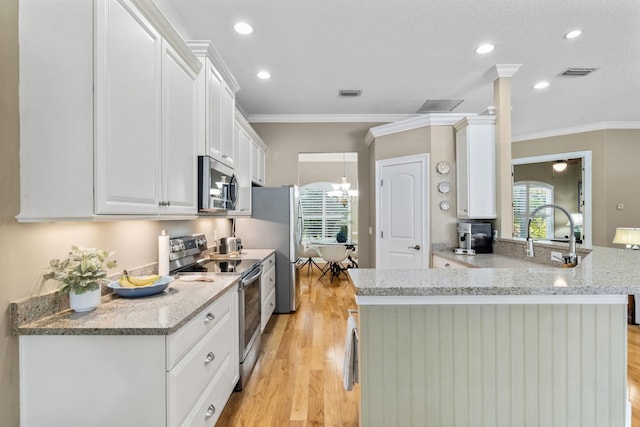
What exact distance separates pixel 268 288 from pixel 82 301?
2.24 meters

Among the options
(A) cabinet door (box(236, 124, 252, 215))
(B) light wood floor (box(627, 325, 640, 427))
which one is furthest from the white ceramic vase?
(B) light wood floor (box(627, 325, 640, 427))

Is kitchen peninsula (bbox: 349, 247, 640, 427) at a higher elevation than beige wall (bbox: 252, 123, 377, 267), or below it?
below

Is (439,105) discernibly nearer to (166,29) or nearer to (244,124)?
(244,124)

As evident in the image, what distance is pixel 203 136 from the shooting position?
226 centimetres

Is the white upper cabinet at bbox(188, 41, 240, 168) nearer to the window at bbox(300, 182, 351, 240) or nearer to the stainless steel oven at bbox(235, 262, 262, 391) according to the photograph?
the stainless steel oven at bbox(235, 262, 262, 391)

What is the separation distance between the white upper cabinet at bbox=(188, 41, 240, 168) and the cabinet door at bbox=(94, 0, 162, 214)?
556 millimetres

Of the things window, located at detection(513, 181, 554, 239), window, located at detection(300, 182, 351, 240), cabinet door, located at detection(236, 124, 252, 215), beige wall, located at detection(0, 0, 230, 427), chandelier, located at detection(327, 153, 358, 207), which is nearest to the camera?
beige wall, located at detection(0, 0, 230, 427)

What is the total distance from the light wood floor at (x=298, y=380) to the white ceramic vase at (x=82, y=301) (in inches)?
44.4

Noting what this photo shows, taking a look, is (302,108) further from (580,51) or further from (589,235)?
(589,235)

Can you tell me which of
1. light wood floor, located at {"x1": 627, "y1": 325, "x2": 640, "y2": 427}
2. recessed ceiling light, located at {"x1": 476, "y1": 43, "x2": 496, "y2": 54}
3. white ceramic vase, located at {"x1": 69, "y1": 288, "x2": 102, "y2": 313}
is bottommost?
light wood floor, located at {"x1": 627, "y1": 325, "x2": 640, "y2": 427}

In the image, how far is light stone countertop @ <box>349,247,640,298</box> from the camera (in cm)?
120

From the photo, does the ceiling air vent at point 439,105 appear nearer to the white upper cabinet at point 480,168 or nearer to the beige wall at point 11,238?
the white upper cabinet at point 480,168

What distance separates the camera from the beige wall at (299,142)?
4.90 meters

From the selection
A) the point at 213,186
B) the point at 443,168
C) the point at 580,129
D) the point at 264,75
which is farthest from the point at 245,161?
the point at 580,129
